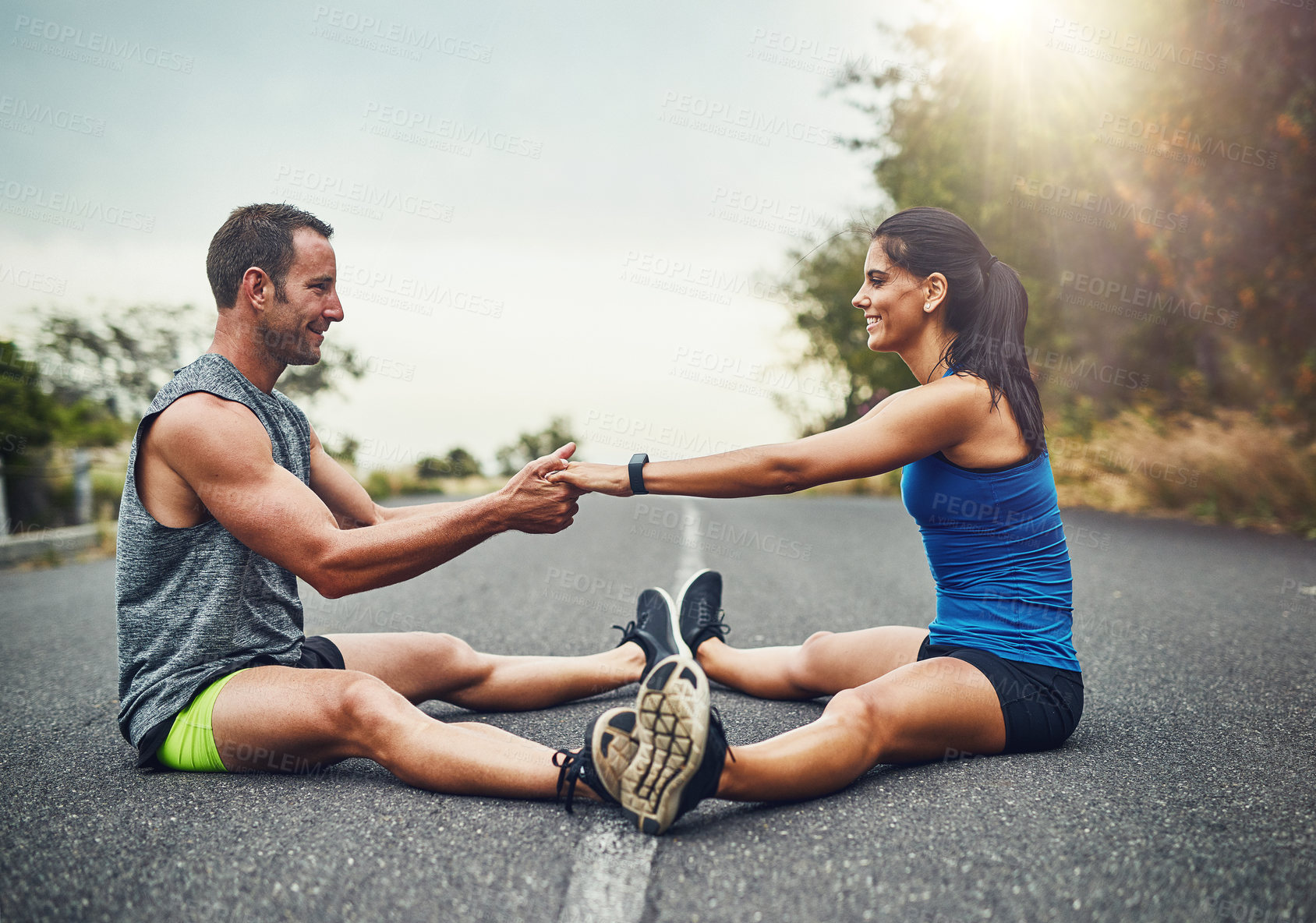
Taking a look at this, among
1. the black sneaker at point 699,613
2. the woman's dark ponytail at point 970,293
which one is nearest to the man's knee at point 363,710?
the black sneaker at point 699,613

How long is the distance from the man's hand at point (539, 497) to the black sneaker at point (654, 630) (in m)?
0.63

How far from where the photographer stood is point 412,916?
1.79m

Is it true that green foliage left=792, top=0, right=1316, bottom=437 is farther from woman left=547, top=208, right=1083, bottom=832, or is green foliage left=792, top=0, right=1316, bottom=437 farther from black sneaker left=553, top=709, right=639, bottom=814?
black sneaker left=553, top=709, right=639, bottom=814

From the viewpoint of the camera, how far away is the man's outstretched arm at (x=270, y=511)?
2.61 m

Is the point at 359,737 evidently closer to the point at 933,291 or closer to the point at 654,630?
the point at 654,630

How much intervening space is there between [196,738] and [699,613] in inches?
76.1

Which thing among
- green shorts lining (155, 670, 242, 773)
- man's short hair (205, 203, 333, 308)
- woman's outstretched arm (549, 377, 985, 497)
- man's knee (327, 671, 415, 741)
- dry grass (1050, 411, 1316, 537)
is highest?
dry grass (1050, 411, 1316, 537)

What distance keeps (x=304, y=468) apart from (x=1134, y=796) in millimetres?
2753

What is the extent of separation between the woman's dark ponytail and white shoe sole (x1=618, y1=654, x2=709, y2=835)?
4.72 feet

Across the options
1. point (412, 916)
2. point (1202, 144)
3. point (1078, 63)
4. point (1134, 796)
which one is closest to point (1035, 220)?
point (1078, 63)

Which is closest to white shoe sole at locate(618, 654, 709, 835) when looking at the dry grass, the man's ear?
the man's ear

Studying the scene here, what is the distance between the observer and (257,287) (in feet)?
9.62

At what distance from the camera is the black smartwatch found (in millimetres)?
3037

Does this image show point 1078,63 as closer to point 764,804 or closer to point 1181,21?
point 1181,21
